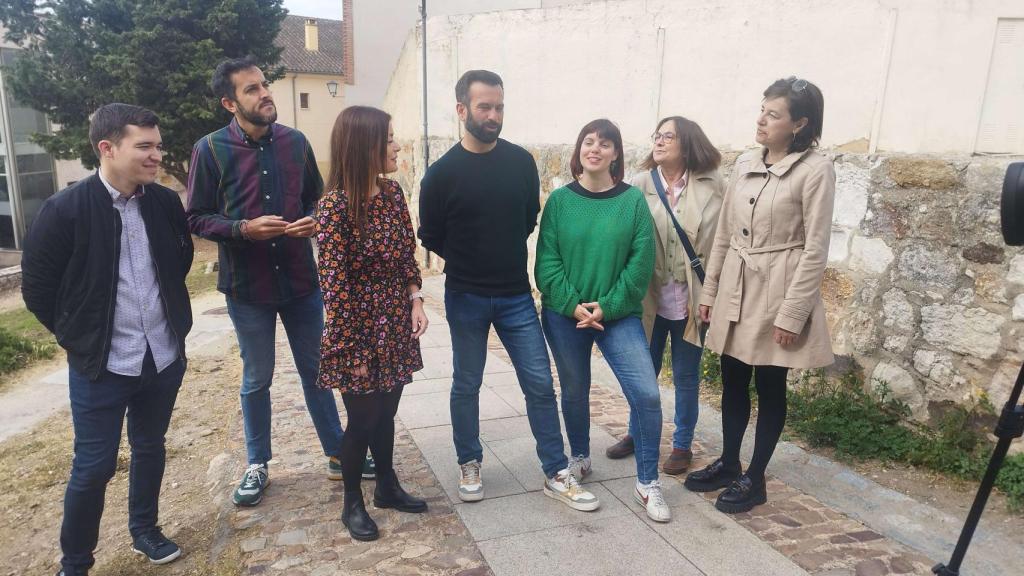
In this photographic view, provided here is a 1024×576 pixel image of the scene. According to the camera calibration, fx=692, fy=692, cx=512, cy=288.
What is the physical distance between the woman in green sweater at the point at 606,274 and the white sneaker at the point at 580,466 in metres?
0.33

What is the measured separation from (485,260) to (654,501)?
1316mm

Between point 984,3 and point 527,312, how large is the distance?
2.96 m

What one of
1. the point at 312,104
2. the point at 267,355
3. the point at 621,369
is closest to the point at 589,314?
the point at 621,369

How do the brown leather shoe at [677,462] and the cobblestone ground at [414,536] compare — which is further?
the brown leather shoe at [677,462]

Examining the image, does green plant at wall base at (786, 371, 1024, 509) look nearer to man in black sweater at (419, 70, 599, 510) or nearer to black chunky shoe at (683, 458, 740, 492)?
black chunky shoe at (683, 458, 740, 492)

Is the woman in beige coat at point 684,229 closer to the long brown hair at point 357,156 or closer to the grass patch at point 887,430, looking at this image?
the grass patch at point 887,430

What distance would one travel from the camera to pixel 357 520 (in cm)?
297

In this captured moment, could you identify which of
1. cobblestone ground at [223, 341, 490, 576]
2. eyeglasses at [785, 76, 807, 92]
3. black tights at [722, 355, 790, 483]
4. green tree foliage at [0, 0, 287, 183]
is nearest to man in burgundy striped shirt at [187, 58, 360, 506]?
cobblestone ground at [223, 341, 490, 576]

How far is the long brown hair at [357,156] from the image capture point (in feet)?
9.10

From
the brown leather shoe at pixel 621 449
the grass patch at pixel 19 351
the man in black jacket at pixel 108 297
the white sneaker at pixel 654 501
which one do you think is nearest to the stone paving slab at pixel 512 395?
the brown leather shoe at pixel 621 449

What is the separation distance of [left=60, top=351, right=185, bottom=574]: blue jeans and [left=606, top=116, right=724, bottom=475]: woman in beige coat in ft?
7.29

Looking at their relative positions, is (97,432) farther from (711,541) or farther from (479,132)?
(711,541)

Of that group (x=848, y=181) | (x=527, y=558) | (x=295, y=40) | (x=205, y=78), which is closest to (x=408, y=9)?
(x=205, y=78)

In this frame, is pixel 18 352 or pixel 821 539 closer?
pixel 821 539
